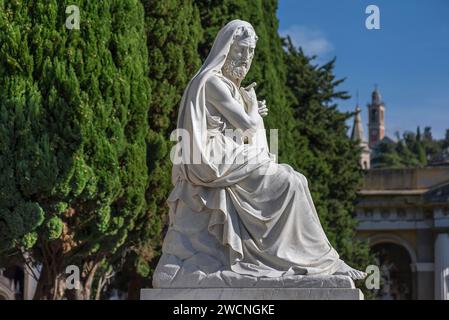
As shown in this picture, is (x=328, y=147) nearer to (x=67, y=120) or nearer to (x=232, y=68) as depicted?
(x=67, y=120)

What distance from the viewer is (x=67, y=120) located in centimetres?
1980

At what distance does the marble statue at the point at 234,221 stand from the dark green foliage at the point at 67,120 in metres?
7.47

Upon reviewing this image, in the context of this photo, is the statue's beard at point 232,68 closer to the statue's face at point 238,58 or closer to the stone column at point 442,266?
the statue's face at point 238,58

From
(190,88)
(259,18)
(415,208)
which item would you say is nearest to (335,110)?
(259,18)

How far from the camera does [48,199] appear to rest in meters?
20.1

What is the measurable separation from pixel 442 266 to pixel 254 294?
3871 centimetres

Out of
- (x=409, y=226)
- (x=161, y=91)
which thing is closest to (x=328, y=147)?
(x=161, y=91)

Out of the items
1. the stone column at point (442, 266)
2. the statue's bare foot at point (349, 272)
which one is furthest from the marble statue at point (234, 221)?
the stone column at point (442, 266)

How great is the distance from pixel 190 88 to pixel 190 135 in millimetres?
602

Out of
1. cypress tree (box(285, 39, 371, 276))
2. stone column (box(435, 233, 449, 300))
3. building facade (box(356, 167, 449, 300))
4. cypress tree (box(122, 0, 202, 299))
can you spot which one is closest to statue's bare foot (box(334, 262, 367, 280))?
cypress tree (box(122, 0, 202, 299))

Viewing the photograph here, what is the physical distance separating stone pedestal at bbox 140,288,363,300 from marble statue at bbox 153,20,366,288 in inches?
3.8
